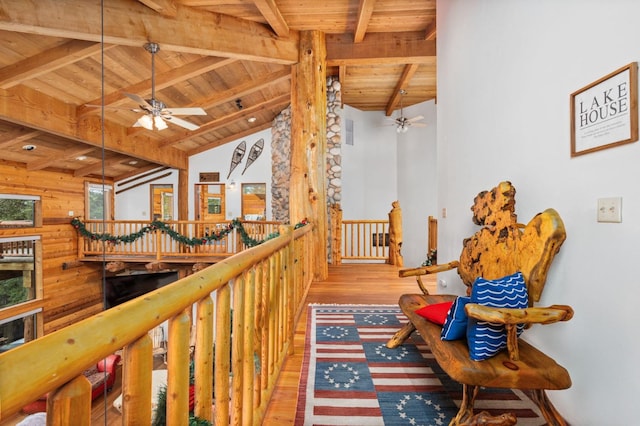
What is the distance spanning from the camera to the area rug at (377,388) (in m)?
1.57

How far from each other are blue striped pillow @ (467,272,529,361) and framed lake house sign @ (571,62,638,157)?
669mm

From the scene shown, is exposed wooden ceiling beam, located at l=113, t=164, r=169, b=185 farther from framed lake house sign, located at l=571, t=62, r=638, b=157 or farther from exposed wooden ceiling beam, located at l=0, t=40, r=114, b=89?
framed lake house sign, located at l=571, t=62, r=638, b=157

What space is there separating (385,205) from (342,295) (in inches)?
181

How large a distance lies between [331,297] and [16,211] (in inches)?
111

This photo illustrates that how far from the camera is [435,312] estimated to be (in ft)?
6.02

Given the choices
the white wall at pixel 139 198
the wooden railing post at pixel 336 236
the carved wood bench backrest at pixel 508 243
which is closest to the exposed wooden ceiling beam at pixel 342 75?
the wooden railing post at pixel 336 236

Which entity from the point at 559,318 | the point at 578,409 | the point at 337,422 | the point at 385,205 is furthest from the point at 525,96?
the point at 385,205

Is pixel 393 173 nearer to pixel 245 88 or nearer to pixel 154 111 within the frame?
pixel 245 88

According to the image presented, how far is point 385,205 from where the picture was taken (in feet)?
25.9

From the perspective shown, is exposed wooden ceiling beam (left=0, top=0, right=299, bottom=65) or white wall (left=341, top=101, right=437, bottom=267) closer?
exposed wooden ceiling beam (left=0, top=0, right=299, bottom=65)

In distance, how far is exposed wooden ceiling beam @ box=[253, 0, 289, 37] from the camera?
3.40 m

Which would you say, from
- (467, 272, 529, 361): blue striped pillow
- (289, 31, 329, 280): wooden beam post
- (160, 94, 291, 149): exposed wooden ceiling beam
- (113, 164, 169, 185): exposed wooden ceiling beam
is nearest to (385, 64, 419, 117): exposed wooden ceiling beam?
(289, 31, 329, 280): wooden beam post

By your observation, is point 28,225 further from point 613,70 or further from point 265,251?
point 613,70

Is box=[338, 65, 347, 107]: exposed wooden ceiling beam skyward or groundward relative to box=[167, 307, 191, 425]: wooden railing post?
skyward
